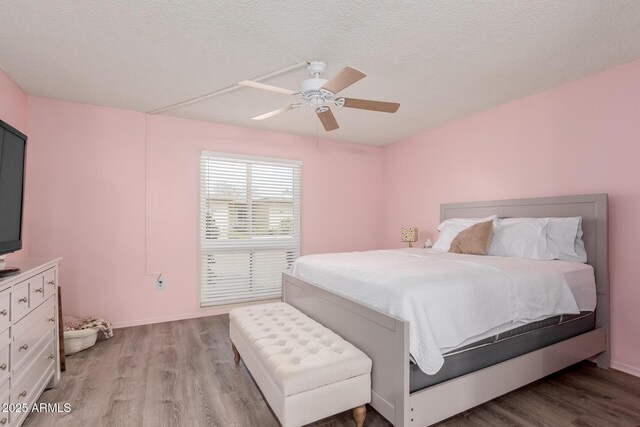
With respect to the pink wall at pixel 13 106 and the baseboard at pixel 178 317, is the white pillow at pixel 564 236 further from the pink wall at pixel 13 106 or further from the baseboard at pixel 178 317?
the pink wall at pixel 13 106

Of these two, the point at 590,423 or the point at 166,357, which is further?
the point at 166,357

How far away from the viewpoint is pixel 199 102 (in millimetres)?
3455

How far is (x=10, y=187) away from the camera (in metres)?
2.00

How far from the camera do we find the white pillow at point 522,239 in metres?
2.80

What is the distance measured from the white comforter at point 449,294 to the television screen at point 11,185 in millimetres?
2129

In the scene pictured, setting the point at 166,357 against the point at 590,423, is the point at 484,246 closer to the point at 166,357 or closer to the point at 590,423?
the point at 590,423

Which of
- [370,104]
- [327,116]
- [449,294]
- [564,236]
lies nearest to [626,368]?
[564,236]

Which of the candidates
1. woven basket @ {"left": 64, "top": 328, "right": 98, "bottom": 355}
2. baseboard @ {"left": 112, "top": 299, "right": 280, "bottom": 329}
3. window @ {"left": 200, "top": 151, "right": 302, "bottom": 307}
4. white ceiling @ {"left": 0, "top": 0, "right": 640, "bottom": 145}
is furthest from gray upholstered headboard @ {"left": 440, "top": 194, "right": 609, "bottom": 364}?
woven basket @ {"left": 64, "top": 328, "right": 98, "bottom": 355}

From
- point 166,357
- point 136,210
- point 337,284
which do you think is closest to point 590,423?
point 337,284

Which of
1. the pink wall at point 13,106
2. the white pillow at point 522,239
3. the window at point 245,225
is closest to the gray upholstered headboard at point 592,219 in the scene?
the white pillow at point 522,239

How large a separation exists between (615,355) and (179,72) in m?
4.39

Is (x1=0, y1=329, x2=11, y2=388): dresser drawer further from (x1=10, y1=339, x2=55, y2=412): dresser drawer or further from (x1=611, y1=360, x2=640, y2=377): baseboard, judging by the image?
(x1=611, y1=360, x2=640, y2=377): baseboard

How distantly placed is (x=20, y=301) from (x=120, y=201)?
207 cm

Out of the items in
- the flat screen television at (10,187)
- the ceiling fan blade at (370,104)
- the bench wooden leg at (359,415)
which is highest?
the ceiling fan blade at (370,104)
